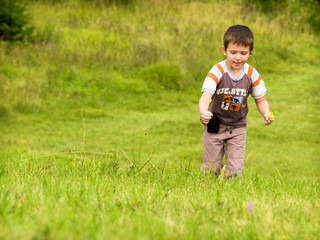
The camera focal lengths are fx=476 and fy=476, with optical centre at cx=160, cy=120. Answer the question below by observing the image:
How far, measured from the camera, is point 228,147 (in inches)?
193

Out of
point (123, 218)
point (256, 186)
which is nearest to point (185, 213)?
point (123, 218)

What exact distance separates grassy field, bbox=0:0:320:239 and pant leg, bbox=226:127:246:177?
1.11 ft

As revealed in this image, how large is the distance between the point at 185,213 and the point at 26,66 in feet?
29.7

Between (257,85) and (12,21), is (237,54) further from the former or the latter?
(12,21)

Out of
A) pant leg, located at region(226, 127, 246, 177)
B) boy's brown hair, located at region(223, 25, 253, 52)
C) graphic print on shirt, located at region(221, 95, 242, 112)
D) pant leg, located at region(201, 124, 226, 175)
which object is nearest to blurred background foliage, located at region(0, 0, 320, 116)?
pant leg, located at region(201, 124, 226, 175)

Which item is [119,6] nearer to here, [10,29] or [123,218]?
[10,29]

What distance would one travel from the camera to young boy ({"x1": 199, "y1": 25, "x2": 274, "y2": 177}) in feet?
14.3

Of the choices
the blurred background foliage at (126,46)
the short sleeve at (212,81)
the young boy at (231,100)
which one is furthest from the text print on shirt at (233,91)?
the blurred background foliage at (126,46)

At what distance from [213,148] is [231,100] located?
57cm

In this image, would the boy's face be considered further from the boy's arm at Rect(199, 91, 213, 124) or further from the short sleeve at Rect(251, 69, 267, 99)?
the boy's arm at Rect(199, 91, 213, 124)

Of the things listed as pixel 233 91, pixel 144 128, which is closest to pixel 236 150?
pixel 233 91

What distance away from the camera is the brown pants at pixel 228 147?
15.8 ft

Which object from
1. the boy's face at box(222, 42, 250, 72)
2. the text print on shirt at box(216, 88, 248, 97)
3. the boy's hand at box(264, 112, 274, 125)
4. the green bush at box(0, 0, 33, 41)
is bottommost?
the boy's hand at box(264, 112, 274, 125)

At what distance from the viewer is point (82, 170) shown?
4137 mm
